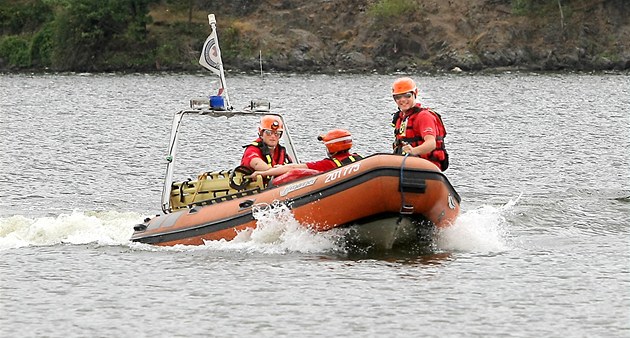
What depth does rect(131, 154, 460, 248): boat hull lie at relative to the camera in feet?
53.4

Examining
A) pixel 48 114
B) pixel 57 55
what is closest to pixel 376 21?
pixel 57 55

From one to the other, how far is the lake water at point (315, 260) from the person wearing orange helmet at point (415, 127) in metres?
1.08

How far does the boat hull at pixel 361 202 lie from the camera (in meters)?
16.3

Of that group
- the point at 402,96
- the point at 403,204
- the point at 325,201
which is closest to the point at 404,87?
the point at 402,96

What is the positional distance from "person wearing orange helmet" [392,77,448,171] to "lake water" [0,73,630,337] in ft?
3.53

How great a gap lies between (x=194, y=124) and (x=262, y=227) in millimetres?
24699

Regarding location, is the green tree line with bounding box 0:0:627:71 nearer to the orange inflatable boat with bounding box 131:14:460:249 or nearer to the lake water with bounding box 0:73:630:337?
the lake water with bounding box 0:73:630:337

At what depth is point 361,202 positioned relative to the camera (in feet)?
54.1

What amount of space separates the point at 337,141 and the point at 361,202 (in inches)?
41.0

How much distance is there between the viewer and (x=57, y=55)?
279 ft

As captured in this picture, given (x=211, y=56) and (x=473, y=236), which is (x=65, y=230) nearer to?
(x=211, y=56)

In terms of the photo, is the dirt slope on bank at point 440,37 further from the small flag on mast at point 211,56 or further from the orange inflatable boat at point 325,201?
the orange inflatable boat at point 325,201

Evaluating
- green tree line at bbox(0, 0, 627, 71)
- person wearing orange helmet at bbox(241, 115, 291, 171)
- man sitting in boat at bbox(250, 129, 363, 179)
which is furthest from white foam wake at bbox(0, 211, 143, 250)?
green tree line at bbox(0, 0, 627, 71)

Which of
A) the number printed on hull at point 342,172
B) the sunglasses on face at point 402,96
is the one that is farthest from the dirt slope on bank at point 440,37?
the number printed on hull at point 342,172
